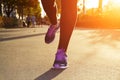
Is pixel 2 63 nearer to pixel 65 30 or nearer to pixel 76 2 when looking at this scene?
pixel 65 30

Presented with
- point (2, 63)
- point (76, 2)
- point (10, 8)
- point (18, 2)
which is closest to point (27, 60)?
point (2, 63)

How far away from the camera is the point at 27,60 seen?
4633mm

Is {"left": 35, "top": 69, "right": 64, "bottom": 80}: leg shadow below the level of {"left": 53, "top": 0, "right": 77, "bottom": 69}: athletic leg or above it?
below

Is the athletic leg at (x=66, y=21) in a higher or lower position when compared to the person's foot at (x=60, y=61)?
higher

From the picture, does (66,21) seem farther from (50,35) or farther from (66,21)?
(50,35)

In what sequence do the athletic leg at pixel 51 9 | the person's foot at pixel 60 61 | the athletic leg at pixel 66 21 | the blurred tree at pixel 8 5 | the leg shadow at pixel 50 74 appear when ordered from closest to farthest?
the leg shadow at pixel 50 74 → the person's foot at pixel 60 61 → the athletic leg at pixel 66 21 → the athletic leg at pixel 51 9 → the blurred tree at pixel 8 5

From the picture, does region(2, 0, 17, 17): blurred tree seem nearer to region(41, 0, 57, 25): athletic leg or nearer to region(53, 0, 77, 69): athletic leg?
region(41, 0, 57, 25): athletic leg

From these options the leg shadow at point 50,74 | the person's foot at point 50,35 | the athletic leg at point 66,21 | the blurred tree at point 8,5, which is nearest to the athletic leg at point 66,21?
the athletic leg at point 66,21

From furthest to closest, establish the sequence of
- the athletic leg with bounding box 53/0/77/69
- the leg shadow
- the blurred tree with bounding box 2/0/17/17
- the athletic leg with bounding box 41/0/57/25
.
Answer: the blurred tree with bounding box 2/0/17/17, the athletic leg with bounding box 41/0/57/25, the athletic leg with bounding box 53/0/77/69, the leg shadow

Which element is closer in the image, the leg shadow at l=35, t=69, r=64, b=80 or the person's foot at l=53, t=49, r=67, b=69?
the leg shadow at l=35, t=69, r=64, b=80

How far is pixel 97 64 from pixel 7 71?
3.99 ft

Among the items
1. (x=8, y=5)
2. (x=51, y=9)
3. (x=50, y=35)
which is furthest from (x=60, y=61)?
(x=8, y=5)

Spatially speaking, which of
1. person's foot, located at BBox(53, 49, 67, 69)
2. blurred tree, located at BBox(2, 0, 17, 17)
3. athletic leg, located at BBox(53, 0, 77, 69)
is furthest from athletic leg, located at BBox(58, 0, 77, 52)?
blurred tree, located at BBox(2, 0, 17, 17)

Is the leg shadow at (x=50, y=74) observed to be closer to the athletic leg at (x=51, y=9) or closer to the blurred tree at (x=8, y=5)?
the athletic leg at (x=51, y=9)
